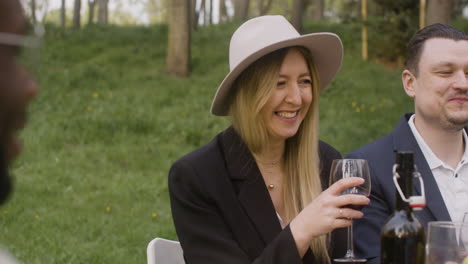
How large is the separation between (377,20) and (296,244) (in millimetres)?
11672

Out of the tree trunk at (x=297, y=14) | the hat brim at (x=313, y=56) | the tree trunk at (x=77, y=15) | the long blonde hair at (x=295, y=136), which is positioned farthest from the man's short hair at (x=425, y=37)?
the tree trunk at (x=77, y=15)

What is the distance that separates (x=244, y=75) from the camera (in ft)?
10.6

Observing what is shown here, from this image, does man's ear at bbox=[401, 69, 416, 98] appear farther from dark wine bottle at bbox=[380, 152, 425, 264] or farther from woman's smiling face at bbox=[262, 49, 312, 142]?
dark wine bottle at bbox=[380, 152, 425, 264]

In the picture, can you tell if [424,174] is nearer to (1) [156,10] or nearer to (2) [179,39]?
(2) [179,39]

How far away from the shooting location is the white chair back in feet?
9.86

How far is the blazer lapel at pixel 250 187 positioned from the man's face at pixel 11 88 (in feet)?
6.59

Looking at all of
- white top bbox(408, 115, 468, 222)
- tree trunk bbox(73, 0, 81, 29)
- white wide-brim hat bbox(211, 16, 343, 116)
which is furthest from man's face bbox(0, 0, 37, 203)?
tree trunk bbox(73, 0, 81, 29)

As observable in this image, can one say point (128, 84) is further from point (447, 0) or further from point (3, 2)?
point (3, 2)

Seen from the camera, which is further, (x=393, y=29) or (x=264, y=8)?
(x=264, y=8)

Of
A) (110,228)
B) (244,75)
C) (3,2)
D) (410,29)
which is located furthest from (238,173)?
(410,29)

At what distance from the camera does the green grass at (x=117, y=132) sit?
6.64 meters

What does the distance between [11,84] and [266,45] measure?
2.13 meters

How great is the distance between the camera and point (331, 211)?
239 cm

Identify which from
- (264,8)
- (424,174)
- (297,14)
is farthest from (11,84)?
(264,8)
